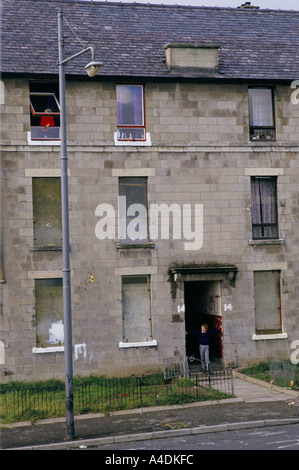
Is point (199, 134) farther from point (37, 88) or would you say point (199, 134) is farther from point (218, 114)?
point (37, 88)

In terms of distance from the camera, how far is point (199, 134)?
26062 millimetres

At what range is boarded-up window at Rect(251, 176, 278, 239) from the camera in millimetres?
26547

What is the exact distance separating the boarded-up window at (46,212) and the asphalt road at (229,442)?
32.2 ft

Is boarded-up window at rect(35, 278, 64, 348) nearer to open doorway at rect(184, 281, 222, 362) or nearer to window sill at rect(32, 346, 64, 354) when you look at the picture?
window sill at rect(32, 346, 64, 354)

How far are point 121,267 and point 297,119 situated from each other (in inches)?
342

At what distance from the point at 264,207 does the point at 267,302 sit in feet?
11.5

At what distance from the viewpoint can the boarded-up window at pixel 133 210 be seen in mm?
25484

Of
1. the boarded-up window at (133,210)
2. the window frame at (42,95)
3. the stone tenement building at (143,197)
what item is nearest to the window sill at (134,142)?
the stone tenement building at (143,197)

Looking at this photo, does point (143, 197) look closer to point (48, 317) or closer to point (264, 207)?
point (264, 207)

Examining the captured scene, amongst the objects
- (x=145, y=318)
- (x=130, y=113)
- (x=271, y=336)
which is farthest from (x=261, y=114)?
(x=145, y=318)

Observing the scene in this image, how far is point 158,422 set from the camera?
18.5m

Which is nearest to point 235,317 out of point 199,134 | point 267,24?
point 199,134

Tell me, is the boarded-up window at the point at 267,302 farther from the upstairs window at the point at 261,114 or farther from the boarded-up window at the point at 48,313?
the boarded-up window at the point at 48,313

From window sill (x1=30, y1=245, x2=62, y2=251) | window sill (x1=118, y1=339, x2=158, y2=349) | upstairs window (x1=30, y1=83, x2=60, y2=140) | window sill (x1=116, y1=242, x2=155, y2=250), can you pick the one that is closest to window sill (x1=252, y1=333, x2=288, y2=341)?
window sill (x1=118, y1=339, x2=158, y2=349)
